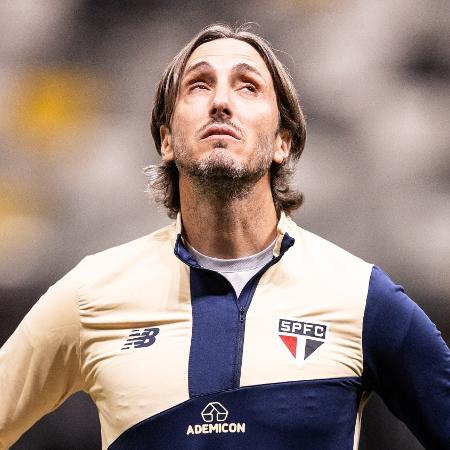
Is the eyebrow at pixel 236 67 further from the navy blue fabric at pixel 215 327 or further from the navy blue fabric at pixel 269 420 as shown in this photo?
the navy blue fabric at pixel 269 420

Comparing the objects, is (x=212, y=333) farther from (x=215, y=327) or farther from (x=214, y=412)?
(x=214, y=412)

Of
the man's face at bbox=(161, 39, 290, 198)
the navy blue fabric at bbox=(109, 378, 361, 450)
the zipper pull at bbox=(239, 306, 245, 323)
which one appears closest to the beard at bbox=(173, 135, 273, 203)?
the man's face at bbox=(161, 39, 290, 198)

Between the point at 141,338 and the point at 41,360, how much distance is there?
8.2 inches

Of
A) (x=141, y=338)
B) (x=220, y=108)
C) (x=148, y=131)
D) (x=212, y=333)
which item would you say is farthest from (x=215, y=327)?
(x=148, y=131)

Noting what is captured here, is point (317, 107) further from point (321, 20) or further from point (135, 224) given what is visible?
point (135, 224)

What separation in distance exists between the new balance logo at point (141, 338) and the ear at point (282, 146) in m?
0.44

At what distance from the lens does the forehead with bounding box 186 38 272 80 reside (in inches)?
54.9

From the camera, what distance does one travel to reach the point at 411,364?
1.16 m

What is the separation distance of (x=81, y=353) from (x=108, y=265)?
15 centimetres

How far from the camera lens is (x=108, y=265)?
1295 millimetres

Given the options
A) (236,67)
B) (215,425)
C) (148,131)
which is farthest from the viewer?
(148,131)

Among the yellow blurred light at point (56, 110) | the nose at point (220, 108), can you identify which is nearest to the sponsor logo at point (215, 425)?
the nose at point (220, 108)

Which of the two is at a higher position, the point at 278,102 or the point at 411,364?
the point at 278,102

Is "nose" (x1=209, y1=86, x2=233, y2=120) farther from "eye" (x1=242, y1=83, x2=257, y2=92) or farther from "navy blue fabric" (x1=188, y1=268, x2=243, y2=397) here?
"navy blue fabric" (x1=188, y1=268, x2=243, y2=397)
